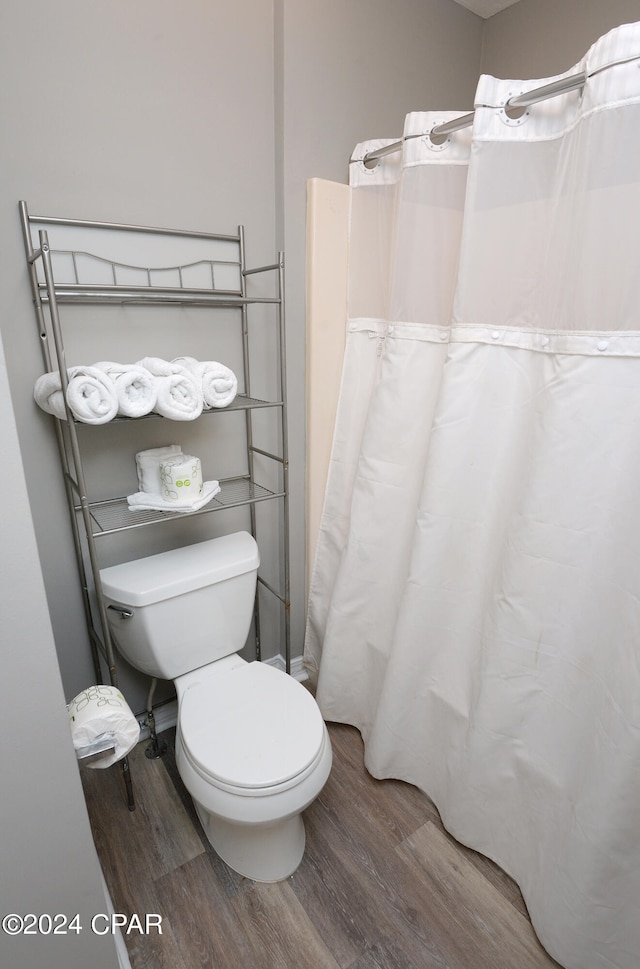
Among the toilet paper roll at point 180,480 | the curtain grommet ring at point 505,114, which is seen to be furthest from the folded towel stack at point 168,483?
the curtain grommet ring at point 505,114

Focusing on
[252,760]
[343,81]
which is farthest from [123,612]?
[343,81]

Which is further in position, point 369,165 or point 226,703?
point 369,165

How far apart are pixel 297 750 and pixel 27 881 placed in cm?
58

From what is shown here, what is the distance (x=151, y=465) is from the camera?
140 centimetres

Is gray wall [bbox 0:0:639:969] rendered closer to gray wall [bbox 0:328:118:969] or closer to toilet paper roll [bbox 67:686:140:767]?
gray wall [bbox 0:328:118:969]

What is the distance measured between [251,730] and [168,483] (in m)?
0.67

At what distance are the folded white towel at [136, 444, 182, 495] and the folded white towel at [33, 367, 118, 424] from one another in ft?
0.85

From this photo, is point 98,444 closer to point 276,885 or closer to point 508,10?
point 276,885

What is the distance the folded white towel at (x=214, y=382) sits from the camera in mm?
1292

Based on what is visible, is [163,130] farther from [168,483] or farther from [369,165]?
[168,483]

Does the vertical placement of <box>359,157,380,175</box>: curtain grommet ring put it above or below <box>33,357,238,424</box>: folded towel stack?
above

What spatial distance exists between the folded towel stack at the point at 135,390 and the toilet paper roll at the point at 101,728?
1.99 ft

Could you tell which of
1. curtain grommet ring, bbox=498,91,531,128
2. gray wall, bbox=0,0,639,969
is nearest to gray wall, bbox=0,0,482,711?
gray wall, bbox=0,0,639,969

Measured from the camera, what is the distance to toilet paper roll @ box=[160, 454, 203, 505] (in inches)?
52.7
